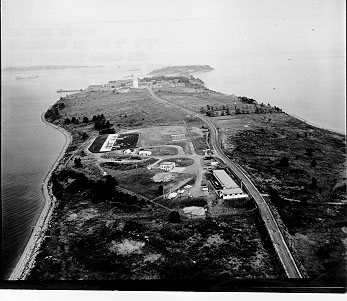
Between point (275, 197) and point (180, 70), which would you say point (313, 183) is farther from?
point (180, 70)

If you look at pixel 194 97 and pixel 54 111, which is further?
pixel 194 97

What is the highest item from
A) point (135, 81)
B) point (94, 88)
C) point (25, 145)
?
point (135, 81)

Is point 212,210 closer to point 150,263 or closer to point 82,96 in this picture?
point 150,263

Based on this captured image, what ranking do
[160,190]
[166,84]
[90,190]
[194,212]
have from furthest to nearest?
[166,84] → [90,190] → [160,190] → [194,212]

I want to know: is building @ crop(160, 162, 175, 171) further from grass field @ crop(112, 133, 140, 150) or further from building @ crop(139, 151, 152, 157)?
grass field @ crop(112, 133, 140, 150)

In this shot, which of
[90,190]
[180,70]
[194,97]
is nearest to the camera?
[90,190]

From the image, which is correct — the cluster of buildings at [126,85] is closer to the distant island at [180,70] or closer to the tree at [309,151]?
the distant island at [180,70]

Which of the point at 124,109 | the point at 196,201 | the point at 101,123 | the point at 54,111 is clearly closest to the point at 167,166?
the point at 196,201
